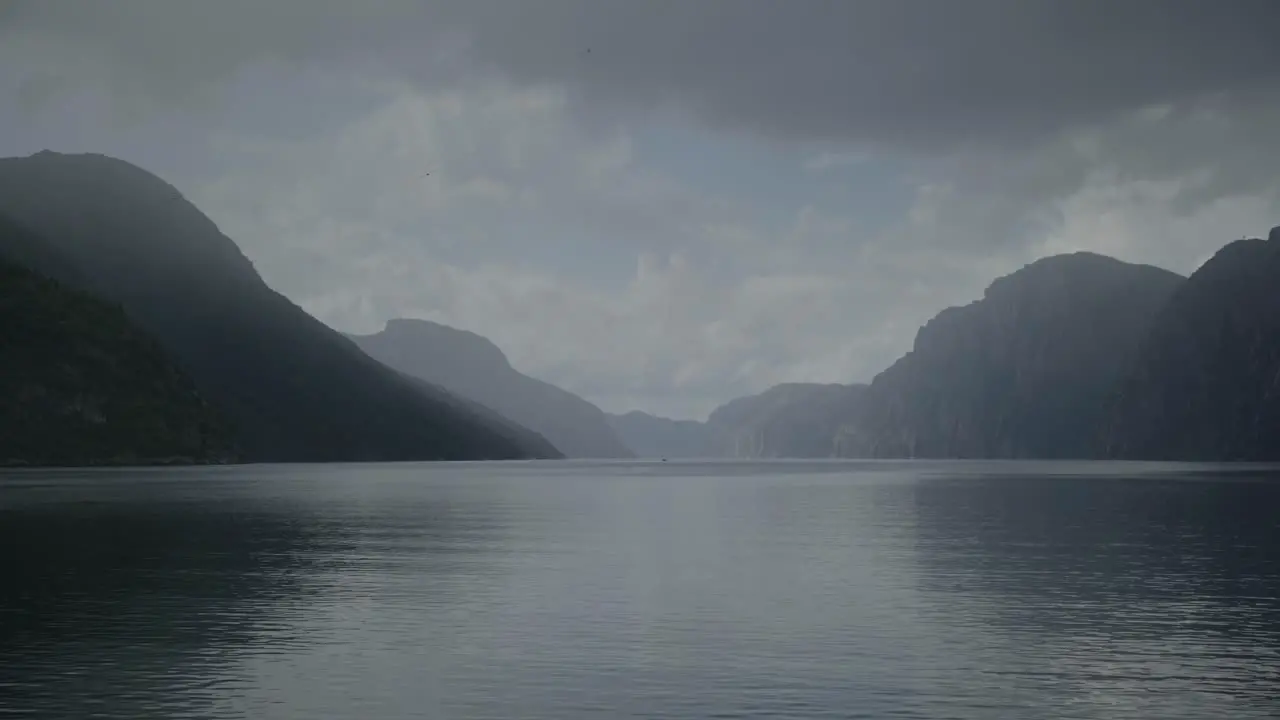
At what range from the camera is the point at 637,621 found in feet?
147

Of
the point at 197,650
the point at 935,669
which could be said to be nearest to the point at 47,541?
the point at 197,650

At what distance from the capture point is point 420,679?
33.6 metres

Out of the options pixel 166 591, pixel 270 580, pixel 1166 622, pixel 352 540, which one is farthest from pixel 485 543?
pixel 1166 622

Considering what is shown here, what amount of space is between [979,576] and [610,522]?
5102 centimetres

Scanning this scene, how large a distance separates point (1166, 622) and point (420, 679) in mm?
26385

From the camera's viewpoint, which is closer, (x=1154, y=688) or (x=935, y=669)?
(x=1154, y=688)

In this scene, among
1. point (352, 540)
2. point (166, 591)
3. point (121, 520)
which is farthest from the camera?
point (121, 520)

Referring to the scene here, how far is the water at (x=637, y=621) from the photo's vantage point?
102 feet

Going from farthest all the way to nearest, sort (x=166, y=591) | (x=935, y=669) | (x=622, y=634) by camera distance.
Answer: (x=166, y=591) → (x=622, y=634) → (x=935, y=669)

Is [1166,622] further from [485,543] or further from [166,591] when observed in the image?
[485,543]

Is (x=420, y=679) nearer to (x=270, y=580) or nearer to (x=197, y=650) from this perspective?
(x=197, y=650)

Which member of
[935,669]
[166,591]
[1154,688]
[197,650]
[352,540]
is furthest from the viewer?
[352,540]

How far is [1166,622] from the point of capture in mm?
43844

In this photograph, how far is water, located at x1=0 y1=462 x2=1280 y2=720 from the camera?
31109 mm
